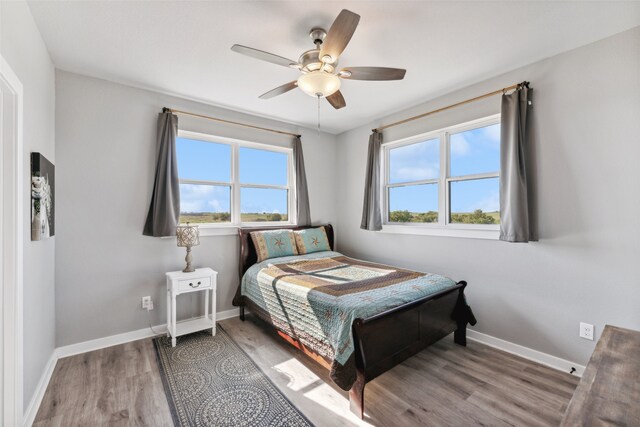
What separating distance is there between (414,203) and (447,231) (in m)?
0.63

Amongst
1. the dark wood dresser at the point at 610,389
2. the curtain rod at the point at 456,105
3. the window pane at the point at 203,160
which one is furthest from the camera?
the window pane at the point at 203,160

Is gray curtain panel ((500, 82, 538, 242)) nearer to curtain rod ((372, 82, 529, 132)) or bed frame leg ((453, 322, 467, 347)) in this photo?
curtain rod ((372, 82, 529, 132))

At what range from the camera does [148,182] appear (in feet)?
9.94

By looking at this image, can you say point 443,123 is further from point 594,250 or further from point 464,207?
point 594,250

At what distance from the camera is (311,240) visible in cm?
391

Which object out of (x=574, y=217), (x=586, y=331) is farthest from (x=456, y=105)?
(x=586, y=331)

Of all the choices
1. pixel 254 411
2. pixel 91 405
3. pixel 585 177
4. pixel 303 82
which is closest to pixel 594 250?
pixel 585 177

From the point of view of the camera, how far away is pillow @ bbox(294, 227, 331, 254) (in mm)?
3803

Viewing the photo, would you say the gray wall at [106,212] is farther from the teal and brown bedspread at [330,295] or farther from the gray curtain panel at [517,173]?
the gray curtain panel at [517,173]

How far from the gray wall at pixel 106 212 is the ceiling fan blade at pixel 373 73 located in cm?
213

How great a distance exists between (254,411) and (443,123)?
3246 mm

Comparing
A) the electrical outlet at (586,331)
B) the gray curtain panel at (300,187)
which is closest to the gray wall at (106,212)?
the gray curtain panel at (300,187)

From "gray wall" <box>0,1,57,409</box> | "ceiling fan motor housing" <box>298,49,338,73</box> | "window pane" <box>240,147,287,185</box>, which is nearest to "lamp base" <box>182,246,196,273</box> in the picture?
"gray wall" <box>0,1,57,409</box>

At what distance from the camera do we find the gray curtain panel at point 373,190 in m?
3.81
